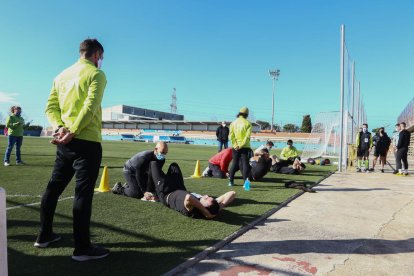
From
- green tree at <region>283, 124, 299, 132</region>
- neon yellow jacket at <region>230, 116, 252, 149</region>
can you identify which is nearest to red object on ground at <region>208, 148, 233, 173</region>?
neon yellow jacket at <region>230, 116, 252, 149</region>

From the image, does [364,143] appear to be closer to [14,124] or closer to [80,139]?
[14,124]

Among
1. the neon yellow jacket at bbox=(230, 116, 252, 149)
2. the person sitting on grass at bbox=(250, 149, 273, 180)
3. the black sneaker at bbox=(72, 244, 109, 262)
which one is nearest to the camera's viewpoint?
the black sneaker at bbox=(72, 244, 109, 262)

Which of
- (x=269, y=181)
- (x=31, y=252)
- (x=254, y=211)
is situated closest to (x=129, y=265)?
(x=31, y=252)

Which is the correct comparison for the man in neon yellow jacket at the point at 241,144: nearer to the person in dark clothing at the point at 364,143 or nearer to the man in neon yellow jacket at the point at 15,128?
the man in neon yellow jacket at the point at 15,128

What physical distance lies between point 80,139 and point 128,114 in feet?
398

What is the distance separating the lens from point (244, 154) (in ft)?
25.8

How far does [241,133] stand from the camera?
305 inches

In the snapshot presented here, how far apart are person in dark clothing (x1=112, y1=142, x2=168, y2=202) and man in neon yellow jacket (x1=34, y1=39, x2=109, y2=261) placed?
2207mm

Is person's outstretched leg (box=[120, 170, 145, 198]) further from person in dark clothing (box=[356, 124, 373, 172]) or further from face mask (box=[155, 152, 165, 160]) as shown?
person in dark clothing (box=[356, 124, 373, 172])

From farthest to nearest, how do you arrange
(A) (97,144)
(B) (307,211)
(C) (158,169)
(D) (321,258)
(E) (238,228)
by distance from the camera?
(B) (307,211) → (C) (158,169) → (E) (238,228) → (D) (321,258) → (A) (97,144)

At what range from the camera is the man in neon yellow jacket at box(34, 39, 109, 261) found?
310cm

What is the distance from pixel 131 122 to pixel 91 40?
92203 millimetres

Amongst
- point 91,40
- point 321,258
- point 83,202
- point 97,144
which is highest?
point 91,40

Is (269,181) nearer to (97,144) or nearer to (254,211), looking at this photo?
(254,211)
